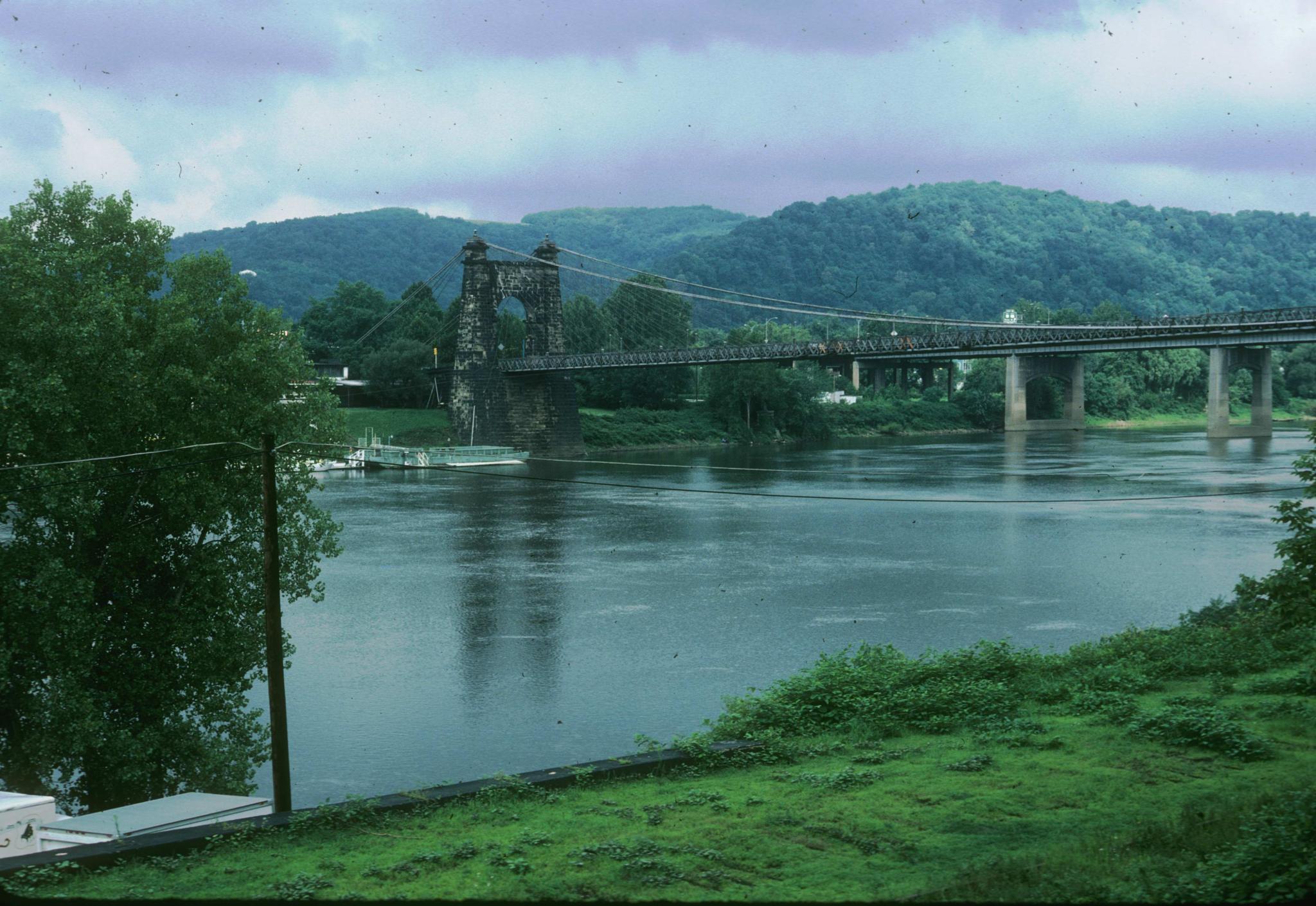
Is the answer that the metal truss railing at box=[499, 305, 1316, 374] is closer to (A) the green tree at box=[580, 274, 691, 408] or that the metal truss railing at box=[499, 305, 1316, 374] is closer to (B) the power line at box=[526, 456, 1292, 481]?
(B) the power line at box=[526, 456, 1292, 481]

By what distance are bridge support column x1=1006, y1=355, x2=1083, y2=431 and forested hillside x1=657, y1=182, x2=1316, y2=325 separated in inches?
1925

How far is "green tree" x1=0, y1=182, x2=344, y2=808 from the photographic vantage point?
13.9 m

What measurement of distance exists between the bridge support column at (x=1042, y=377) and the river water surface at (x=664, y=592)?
3647 cm

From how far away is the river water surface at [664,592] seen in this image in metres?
16.3

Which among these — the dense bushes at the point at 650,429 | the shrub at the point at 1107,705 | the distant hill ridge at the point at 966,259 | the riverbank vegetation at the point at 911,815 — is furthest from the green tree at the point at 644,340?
the shrub at the point at 1107,705

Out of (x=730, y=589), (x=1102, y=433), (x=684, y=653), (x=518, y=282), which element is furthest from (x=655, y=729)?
(x=1102, y=433)

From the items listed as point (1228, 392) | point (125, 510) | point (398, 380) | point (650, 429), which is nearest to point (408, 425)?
point (398, 380)

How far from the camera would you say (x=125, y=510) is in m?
15.1

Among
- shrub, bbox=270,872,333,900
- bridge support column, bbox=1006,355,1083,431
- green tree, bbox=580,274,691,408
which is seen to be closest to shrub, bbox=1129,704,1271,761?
shrub, bbox=270,872,333,900

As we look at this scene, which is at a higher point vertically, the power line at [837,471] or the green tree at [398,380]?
the green tree at [398,380]

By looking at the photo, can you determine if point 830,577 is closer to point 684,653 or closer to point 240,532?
point 684,653

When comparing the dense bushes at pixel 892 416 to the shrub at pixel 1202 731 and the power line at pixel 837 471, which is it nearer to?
the power line at pixel 837 471

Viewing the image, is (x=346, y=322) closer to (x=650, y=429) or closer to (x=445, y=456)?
(x=650, y=429)

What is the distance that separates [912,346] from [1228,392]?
77.7ft
